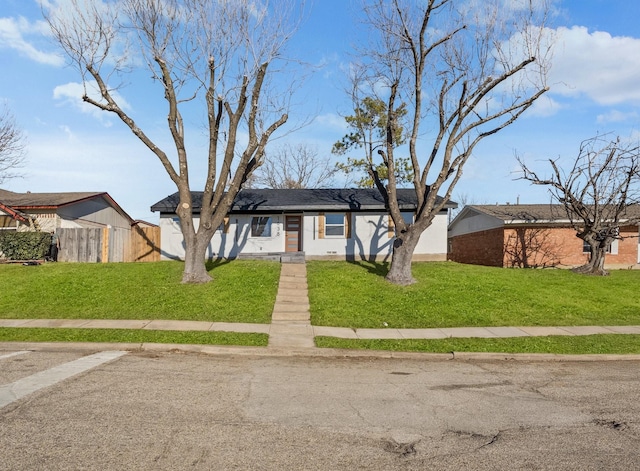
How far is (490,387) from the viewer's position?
6.88 meters

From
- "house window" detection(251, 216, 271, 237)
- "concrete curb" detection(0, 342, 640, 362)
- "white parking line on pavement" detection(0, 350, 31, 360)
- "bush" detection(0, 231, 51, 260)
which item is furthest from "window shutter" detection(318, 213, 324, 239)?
"white parking line on pavement" detection(0, 350, 31, 360)

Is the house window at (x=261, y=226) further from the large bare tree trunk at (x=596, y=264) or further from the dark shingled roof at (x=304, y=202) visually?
the large bare tree trunk at (x=596, y=264)

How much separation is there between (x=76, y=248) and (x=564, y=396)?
69.2 feet

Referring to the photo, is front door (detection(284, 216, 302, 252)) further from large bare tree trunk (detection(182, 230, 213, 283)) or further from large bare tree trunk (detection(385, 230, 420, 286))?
large bare tree trunk (detection(182, 230, 213, 283))

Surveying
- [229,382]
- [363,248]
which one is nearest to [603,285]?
[363,248]

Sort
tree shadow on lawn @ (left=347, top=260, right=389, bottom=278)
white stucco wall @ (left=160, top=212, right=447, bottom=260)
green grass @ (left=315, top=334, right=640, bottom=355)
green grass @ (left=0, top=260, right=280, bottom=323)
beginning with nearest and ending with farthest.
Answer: green grass @ (left=315, top=334, right=640, bottom=355) < green grass @ (left=0, top=260, right=280, bottom=323) < tree shadow on lawn @ (left=347, top=260, right=389, bottom=278) < white stucco wall @ (left=160, top=212, right=447, bottom=260)

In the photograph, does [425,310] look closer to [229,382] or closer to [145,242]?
[229,382]

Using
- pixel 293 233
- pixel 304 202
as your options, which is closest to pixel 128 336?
pixel 293 233

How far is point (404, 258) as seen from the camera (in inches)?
647

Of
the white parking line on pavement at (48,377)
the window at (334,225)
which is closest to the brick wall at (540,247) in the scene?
the window at (334,225)

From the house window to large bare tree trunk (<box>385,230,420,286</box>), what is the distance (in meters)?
9.37

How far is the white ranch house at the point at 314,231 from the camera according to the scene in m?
23.5

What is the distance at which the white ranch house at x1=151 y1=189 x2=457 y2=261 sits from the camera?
23.5 meters

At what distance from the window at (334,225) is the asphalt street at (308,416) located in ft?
52.1
